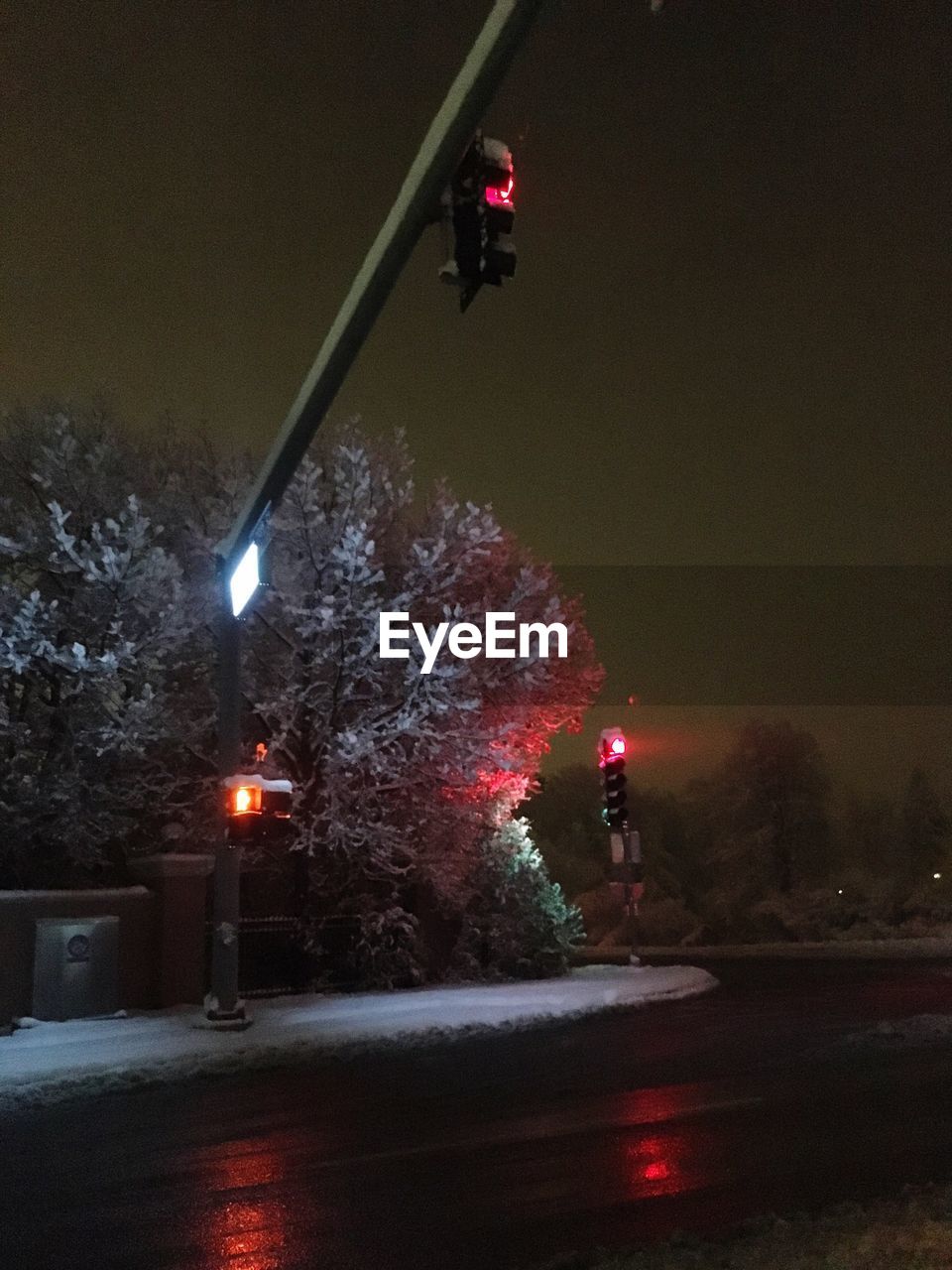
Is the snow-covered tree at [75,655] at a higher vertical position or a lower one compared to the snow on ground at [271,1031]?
higher

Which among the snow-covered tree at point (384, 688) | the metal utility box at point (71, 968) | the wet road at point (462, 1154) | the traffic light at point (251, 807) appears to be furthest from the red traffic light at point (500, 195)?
the snow-covered tree at point (384, 688)

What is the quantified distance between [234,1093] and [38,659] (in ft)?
32.9

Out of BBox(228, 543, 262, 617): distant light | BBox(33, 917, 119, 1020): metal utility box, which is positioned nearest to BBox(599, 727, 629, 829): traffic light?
BBox(33, 917, 119, 1020): metal utility box

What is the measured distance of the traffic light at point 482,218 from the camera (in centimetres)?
614

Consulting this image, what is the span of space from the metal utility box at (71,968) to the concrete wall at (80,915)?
0.23 m

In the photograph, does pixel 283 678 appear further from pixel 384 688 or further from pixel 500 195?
pixel 500 195

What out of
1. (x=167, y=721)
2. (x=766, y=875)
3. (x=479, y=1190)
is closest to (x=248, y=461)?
(x=167, y=721)

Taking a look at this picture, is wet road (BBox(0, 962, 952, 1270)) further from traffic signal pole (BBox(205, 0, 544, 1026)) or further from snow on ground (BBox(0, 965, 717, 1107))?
traffic signal pole (BBox(205, 0, 544, 1026))

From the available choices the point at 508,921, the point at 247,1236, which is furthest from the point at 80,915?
the point at 247,1236

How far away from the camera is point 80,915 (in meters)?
16.3

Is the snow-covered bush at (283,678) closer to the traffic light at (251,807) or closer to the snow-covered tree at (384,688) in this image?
the snow-covered tree at (384,688)

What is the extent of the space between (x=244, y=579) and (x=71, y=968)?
5.85 meters

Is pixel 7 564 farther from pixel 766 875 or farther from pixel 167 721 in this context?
pixel 766 875

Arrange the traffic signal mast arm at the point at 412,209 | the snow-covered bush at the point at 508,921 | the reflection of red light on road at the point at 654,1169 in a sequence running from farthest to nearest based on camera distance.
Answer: the snow-covered bush at the point at 508,921 → the reflection of red light on road at the point at 654,1169 → the traffic signal mast arm at the point at 412,209
